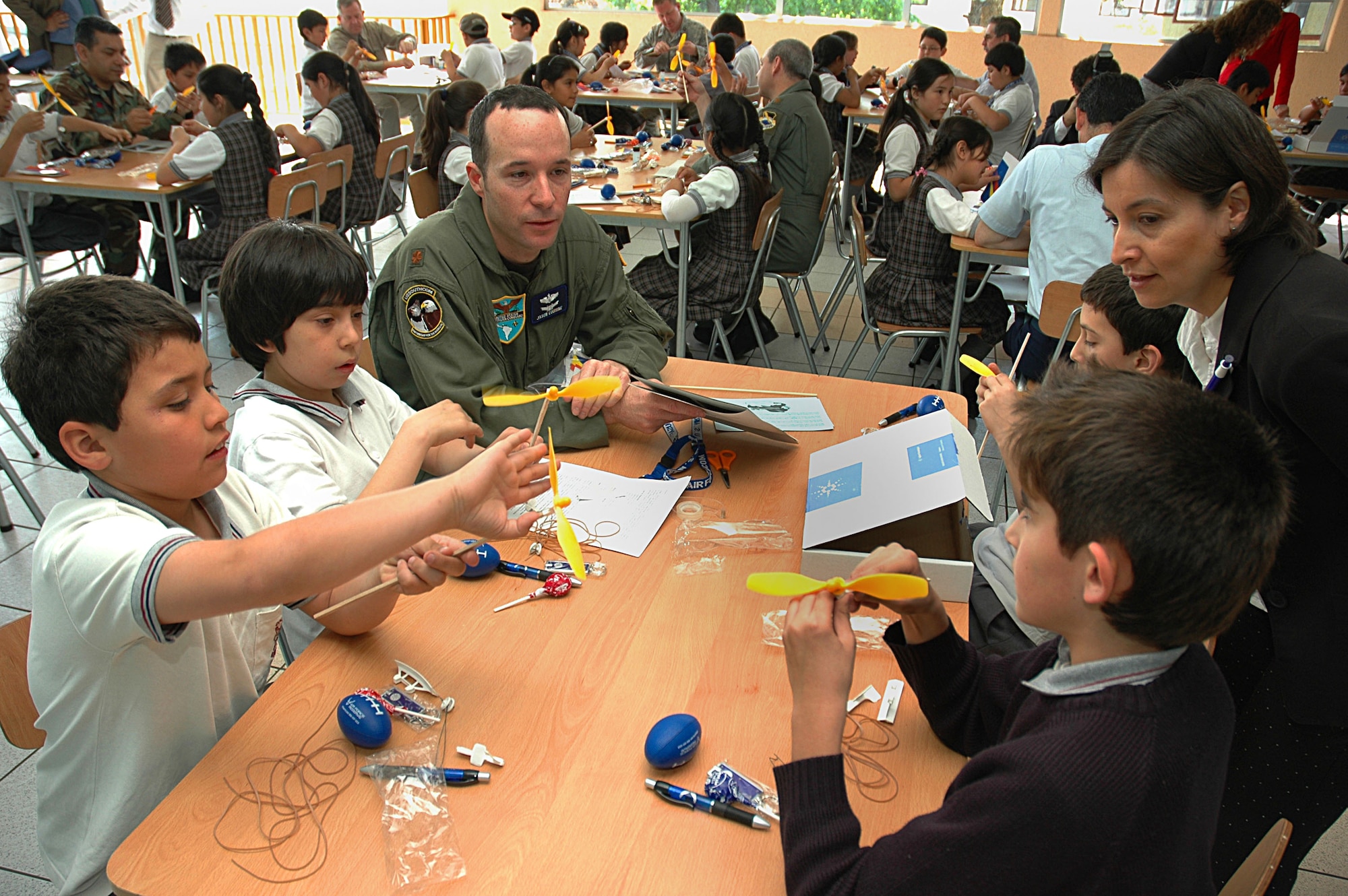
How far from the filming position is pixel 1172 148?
1409 millimetres

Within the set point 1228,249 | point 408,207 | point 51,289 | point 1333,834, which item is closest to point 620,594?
point 51,289

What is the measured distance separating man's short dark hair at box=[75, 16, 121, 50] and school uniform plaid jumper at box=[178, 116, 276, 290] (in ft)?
5.08

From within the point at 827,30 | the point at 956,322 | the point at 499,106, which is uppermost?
the point at 827,30

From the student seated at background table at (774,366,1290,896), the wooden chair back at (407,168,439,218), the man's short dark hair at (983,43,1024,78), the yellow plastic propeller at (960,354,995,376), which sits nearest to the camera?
the student seated at background table at (774,366,1290,896)

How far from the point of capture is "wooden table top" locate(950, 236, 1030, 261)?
3645 millimetres

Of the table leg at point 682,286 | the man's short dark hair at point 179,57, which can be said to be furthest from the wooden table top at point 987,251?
the man's short dark hair at point 179,57

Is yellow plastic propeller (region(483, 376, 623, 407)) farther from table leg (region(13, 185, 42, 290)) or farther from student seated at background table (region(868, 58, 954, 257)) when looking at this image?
table leg (region(13, 185, 42, 290))

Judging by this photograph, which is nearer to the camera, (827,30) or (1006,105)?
(1006,105)

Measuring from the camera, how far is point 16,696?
1.29 metres

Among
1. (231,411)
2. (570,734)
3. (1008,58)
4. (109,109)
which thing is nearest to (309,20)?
(109,109)

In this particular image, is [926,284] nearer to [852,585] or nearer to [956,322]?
[956,322]

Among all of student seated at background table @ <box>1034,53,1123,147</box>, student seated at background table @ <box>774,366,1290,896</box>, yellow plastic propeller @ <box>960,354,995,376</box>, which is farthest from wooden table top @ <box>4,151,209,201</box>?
student seated at background table @ <box>1034,53,1123,147</box>

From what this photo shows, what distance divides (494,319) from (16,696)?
1.22 meters

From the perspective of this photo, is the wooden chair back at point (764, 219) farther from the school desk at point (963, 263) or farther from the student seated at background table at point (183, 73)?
the student seated at background table at point (183, 73)
